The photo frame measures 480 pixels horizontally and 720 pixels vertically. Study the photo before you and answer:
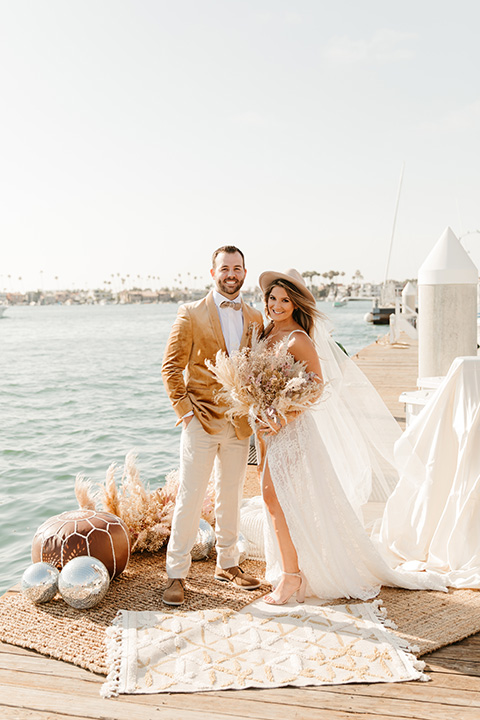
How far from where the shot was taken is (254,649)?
3.13 m

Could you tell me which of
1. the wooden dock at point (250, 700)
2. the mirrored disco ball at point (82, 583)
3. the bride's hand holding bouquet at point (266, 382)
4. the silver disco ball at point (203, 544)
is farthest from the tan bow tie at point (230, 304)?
the wooden dock at point (250, 700)

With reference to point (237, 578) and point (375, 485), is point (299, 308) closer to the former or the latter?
point (375, 485)

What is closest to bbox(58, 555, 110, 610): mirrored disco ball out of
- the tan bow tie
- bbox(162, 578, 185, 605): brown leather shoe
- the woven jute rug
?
the woven jute rug

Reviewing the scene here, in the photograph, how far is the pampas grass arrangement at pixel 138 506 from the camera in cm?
461

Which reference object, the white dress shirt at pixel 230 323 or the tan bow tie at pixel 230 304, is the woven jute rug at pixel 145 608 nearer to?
the white dress shirt at pixel 230 323

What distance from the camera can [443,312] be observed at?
6312mm

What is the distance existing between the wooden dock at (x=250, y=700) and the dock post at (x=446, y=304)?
12.4 feet

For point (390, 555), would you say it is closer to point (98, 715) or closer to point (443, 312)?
point (98, 715)

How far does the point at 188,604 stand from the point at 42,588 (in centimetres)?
85

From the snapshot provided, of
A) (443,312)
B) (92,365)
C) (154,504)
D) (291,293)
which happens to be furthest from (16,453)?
(92,365)

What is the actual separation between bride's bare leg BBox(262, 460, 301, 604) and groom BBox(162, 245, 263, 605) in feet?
0.82

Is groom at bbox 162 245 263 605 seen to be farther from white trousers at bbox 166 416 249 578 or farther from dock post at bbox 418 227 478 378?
dock post at bbox 418 227 478 378

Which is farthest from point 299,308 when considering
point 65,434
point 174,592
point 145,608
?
point 65,434

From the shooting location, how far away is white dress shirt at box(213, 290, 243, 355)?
3.90m
